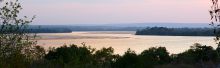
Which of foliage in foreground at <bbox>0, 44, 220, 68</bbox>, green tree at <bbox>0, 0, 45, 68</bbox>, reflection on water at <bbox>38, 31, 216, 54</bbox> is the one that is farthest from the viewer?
reflection on water at <bbox>38, 31, 216, 54</bbox>

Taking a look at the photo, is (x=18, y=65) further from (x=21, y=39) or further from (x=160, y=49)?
(x=160, y=49)

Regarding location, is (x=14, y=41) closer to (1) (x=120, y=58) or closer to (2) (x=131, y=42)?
(1) (x=120, y=58)

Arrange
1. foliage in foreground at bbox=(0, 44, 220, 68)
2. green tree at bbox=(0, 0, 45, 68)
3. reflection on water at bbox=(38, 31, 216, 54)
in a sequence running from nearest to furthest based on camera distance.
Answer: green tree at bbox=(0, 0, 45, 68) < foliage in foreground at bbox=(0, 44, 220, 68) < reflection on water at bbox=(38, 31, 216, 54)

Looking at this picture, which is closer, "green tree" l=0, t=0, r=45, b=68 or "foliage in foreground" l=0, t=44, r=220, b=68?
"green tree" l=0, t=0, r=45, b=68

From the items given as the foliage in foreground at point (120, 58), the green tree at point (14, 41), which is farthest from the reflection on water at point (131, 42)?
the green tree at point (14, 41)

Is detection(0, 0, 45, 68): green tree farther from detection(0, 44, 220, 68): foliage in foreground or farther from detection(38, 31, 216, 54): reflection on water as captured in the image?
detection(38, 31, 216, 54): reflection on water

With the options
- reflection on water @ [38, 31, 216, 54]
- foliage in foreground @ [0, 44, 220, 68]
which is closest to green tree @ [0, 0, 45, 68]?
foliage in foreground @ [0, 44, 220, 68]

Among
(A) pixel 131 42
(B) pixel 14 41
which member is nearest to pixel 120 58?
(B) pixel 14 41

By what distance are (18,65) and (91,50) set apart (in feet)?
91.3

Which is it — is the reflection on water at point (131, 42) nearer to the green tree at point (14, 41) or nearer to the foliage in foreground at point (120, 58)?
the foliage in foreground at point (120, 58)

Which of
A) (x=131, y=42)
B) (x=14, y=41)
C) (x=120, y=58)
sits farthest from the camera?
(x=131, y=42)

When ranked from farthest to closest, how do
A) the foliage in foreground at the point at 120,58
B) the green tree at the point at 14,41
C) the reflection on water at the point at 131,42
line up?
the reflection on water at the point at 131,42 < the foliage in foreground at the point at 120,58 < the green tree at the point at 14,41

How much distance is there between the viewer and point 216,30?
5090mm

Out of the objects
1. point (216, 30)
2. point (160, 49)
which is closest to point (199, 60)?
point (160, 49)
